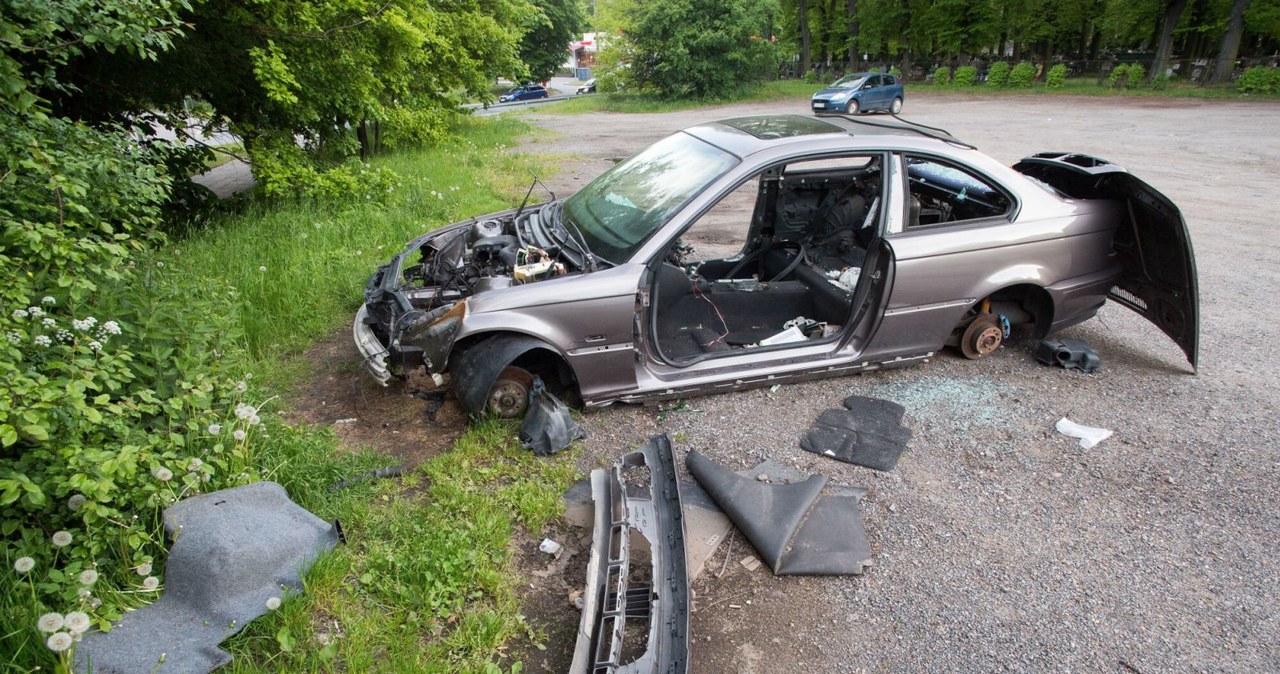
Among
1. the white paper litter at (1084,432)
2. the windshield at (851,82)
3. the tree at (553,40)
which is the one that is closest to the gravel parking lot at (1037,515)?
the white paper litter at (1084,432)

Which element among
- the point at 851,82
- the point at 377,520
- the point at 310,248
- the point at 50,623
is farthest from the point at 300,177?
the point at 851,82

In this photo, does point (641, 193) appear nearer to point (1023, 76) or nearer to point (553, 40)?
point (1023, 76)

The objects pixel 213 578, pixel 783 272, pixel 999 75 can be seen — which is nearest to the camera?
pixel 213 578

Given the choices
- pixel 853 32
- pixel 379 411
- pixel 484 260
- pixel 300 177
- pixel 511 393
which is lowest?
pixel 853 32

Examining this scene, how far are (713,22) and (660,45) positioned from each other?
2.35 m

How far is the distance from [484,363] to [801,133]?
7.70 ft

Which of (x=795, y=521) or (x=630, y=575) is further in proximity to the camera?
(x=795, y=521)

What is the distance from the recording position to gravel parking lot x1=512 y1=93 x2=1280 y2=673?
2654mm

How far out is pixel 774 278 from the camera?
5.30m

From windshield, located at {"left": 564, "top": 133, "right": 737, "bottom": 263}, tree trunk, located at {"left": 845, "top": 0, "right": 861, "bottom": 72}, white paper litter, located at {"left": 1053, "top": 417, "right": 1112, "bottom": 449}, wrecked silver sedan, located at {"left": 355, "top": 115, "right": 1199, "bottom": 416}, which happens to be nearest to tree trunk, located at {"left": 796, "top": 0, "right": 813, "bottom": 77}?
tree trunk, located at {"left": 845, "top": 0, "right": 861, "bottom": 72}

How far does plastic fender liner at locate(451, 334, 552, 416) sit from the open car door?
12.0 ft

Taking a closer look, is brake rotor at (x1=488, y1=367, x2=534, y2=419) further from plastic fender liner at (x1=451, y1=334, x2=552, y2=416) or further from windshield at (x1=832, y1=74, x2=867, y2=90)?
windshield at (x1=832, y1=74, x2=867, y2=90)

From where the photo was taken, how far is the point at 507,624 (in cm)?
270

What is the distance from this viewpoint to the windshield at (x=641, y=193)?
400 cm
